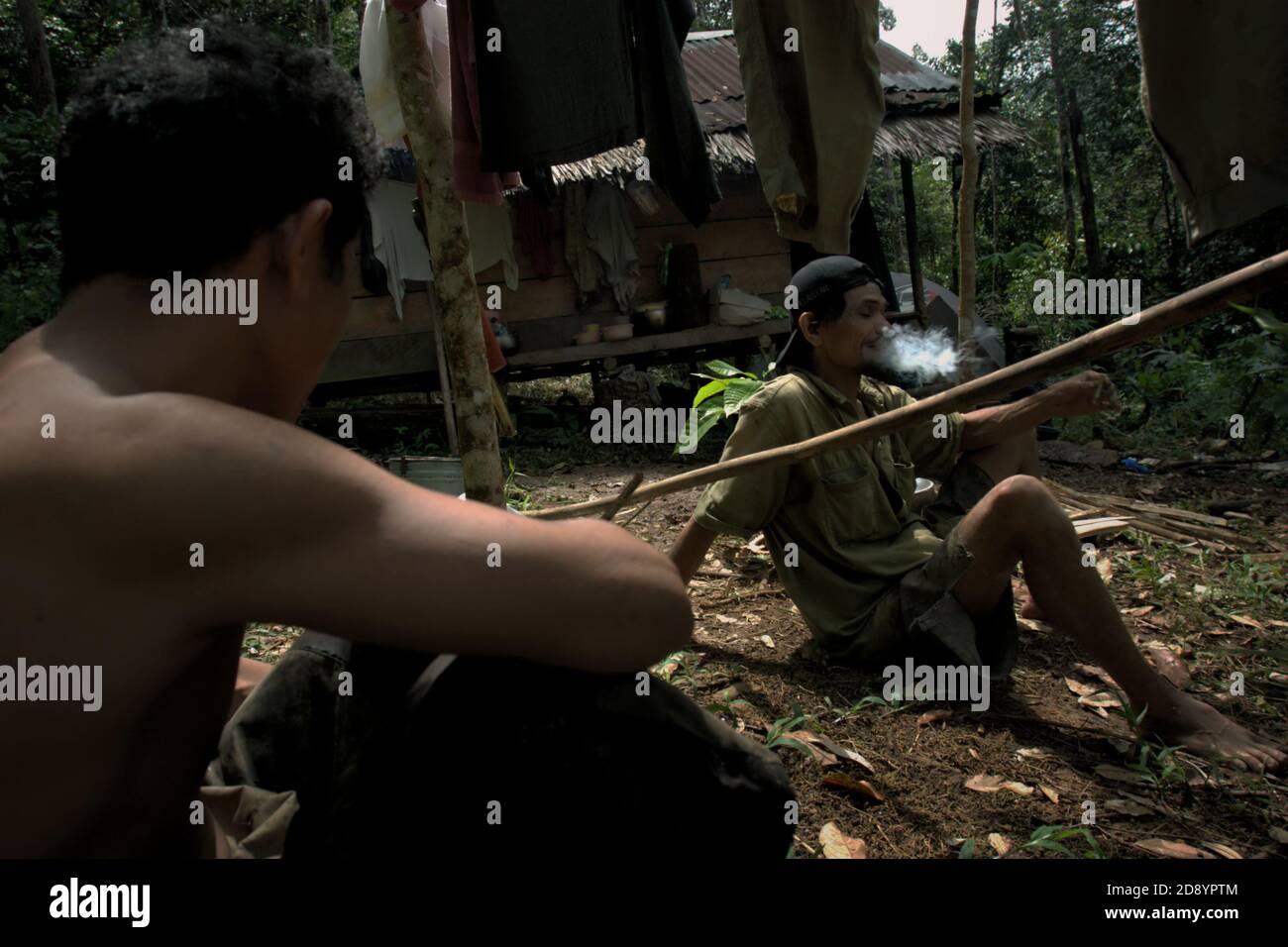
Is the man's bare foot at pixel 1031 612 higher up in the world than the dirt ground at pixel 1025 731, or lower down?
higher up

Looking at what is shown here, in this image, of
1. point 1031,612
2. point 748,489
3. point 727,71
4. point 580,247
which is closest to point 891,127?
point 727,71

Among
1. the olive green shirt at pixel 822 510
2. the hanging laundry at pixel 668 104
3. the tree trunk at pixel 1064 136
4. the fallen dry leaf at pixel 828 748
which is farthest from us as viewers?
the tree trunk at pixel 1064 136

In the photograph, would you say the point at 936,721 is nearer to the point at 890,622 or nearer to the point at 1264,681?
the point at 890,622

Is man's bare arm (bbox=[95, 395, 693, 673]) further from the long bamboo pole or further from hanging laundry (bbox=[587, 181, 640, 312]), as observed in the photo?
hanging laundry (bbox=[587, 181, 640, 312])

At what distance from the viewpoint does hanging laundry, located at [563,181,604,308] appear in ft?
31.3

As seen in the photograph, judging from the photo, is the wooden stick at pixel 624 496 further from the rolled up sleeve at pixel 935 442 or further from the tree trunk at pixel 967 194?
the tree trunk at pixel 967 194

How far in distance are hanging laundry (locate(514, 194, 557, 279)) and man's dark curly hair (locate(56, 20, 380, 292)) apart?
8.38m

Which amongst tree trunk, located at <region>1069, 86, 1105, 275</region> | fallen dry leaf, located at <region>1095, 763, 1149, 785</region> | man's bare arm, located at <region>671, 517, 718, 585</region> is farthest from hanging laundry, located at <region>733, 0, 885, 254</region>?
tree trunk, located at <region>1069, 86, 1105, 275</region>

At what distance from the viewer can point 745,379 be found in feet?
18.0

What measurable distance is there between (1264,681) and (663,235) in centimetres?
774

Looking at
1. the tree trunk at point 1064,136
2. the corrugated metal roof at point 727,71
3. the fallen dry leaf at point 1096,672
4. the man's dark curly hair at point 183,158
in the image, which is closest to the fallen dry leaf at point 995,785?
the fallen dry leaf at point 1096,672

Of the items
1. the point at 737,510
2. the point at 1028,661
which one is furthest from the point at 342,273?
the point at 1028,661

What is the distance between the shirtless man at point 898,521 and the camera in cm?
287

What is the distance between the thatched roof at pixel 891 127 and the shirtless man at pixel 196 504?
7.20 metres
